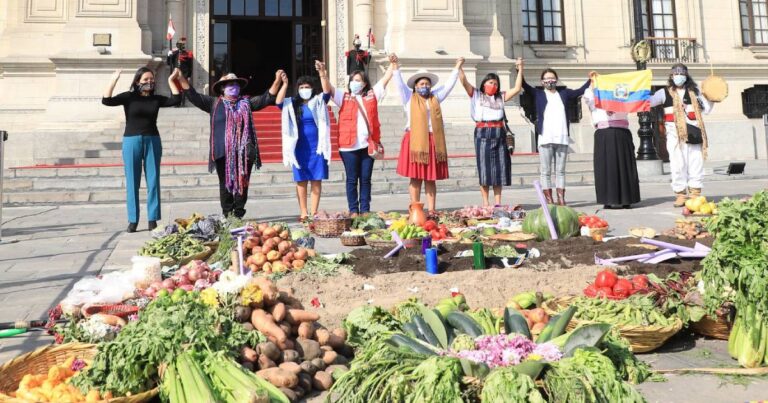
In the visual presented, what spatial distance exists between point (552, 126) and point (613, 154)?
1205 millimetres

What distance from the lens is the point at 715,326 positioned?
3309mm

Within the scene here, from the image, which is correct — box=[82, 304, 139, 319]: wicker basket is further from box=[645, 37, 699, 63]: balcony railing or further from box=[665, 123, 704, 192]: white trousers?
box=[645, 37, 699, 63]: balcony railing

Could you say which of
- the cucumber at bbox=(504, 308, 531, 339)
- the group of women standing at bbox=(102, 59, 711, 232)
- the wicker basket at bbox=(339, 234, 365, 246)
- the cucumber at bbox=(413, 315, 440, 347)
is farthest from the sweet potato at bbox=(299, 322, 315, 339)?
the group of women standing at bbox=(102, 59, 711, 232)

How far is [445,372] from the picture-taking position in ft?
6.89

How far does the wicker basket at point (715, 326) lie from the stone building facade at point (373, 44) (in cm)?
1425

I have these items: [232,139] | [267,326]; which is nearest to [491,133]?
[232,139]

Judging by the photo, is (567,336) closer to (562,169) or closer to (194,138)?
(562,169)

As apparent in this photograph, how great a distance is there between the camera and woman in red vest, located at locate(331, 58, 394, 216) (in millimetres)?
7965

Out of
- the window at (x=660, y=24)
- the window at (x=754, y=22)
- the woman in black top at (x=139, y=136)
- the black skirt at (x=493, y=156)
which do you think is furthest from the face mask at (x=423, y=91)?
the window at (x=754, y=22)

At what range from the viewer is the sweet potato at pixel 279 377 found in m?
2.61

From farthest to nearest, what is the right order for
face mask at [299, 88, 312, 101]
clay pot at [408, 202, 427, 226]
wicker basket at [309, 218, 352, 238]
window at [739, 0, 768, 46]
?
window at [739, 0, 768, 46] → face mask at [299, 88, 312, 101] → wicker basket at [309, 218, 352, 238] → clay pot at [408, 202, 427, 226]

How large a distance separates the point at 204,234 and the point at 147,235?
172 cm

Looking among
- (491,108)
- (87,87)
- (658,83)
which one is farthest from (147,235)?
(658,83)

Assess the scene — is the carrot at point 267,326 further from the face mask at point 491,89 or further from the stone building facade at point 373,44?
the stone building facade at point 373,44
